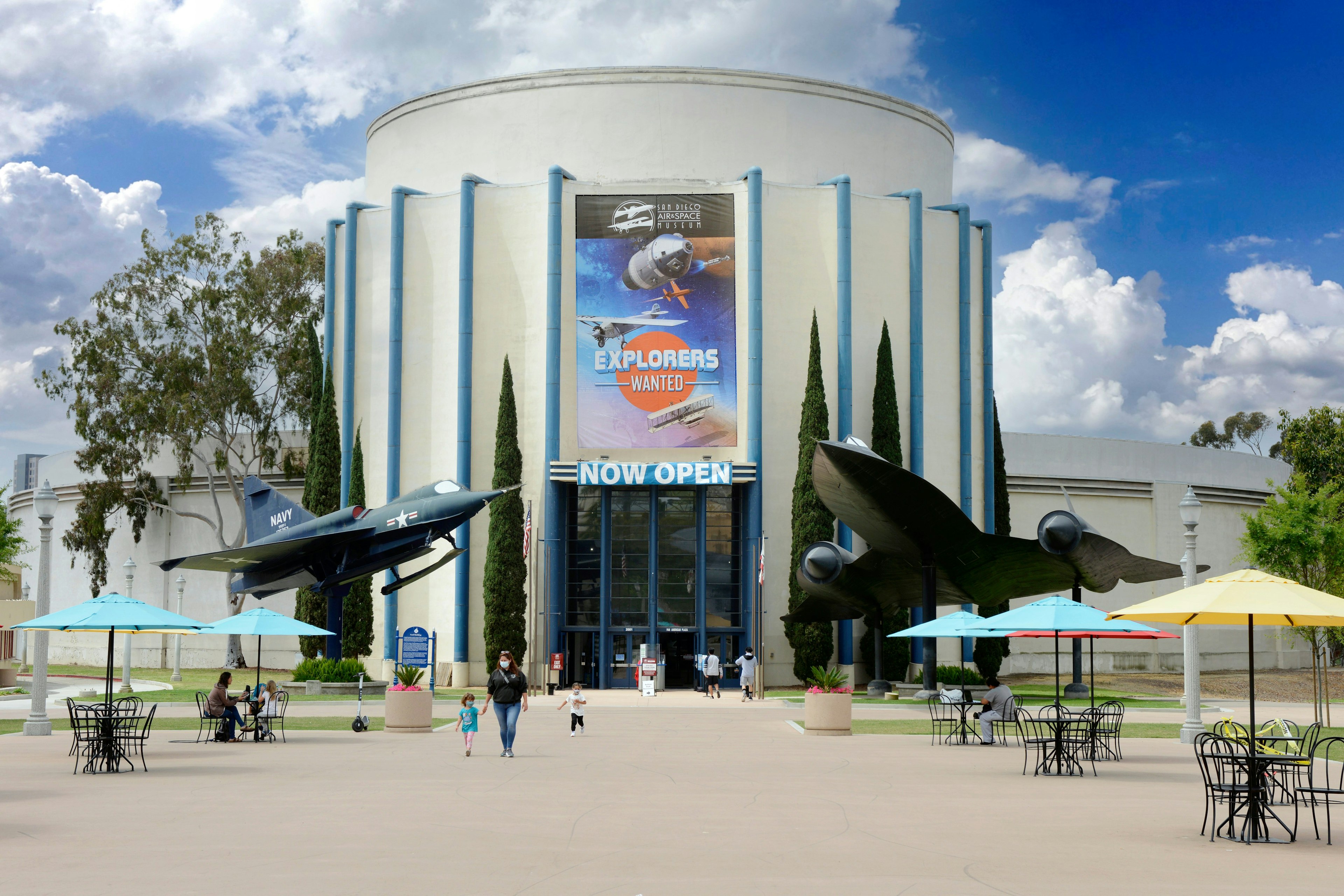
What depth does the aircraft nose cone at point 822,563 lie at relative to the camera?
35.3 metres

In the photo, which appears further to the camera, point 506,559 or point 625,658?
point 625,658

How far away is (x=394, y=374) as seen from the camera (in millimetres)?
44594

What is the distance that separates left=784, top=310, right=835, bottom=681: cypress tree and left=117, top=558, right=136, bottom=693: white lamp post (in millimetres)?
19519

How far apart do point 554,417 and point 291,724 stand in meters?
17.7

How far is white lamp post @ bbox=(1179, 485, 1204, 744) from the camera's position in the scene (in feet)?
71.6

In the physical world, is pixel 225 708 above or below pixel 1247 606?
below

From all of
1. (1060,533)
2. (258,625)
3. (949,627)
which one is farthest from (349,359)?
(949,627)

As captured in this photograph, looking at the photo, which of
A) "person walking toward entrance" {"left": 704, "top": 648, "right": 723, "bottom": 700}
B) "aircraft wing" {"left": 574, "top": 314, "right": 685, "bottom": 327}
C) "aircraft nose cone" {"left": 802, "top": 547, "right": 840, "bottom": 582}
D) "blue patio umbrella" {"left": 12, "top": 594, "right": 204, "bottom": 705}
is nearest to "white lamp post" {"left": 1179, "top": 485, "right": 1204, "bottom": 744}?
"aircraft nose cone" {"left": 802, "top": 547, "right": 840, "bottom": 582}

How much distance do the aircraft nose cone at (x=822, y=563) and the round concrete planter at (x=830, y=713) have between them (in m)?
11.2

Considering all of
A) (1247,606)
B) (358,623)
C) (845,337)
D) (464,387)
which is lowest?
(358,623)

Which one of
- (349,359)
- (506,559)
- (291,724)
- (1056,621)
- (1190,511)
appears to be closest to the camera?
(1056,621)

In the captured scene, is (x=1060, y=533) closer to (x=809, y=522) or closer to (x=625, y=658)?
(x=809, y=522)

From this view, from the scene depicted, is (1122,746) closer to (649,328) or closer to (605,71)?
(649,328)

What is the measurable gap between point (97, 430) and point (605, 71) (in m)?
24.2
